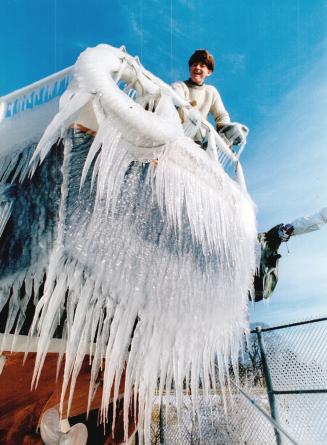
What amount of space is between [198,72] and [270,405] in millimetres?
3886

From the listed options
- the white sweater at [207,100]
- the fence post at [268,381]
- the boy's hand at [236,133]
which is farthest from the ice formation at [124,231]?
the fence post at [268,381]

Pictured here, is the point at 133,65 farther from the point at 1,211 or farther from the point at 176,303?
the point at 176,303

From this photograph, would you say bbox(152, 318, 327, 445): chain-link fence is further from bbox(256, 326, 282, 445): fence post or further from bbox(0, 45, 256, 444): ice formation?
bbox(0, 45, 256, 444): ice formation

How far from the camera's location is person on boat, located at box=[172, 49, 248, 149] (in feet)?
10.3

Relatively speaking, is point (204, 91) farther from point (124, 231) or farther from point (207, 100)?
point (124, 231)

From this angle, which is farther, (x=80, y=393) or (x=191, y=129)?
(x=80, y=393)

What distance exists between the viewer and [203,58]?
10.7ft

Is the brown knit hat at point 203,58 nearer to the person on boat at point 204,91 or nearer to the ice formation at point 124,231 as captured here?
the person on boat at point 204,91

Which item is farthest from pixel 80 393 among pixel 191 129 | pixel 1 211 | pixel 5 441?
pixel 191 129

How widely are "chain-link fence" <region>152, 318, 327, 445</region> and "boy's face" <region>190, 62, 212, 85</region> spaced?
281cm

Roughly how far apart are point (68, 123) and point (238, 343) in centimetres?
203

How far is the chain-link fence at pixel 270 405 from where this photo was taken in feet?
12.0

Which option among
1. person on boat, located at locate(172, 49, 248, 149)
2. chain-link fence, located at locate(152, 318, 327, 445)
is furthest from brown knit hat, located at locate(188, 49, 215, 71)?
chain-link fence, located at locate(152, 318, 327, 445)

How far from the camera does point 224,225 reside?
79.0 inches
